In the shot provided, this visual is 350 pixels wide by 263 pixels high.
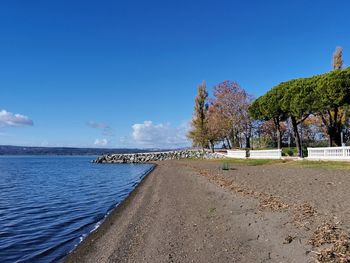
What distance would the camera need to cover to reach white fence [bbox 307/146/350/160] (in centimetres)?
2772

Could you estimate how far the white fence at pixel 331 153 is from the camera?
27.7m

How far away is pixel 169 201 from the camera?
1669 centimetres

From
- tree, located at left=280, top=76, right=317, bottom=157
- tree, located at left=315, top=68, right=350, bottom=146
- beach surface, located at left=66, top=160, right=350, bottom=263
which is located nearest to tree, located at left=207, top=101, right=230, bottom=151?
tree, located at left=280, top=76, right=317, bottom=157

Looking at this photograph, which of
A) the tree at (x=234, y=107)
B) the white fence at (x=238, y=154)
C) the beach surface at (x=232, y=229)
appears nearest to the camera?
the beach surface at (x=232, y=229)

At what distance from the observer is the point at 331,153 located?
2975 cm

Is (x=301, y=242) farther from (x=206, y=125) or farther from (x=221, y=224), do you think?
(x=206, y=125)

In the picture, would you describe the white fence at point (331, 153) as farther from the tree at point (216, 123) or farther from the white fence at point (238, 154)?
the tree at point (216, 123)

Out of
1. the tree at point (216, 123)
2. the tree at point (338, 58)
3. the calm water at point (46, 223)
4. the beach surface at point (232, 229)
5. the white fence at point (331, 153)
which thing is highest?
the tree at point (338, 58)

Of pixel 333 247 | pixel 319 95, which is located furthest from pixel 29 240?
pixel 319 95

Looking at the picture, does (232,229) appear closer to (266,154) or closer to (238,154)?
(266,154)

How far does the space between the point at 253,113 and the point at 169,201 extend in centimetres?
3871

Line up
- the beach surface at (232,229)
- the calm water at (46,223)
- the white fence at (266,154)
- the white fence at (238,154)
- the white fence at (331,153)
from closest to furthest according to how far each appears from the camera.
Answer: the beach surface at (232,229)
the calm water at (46,223)
the white fence at (331,153)
the white fence at (266,154)
the white fence at (238,154)

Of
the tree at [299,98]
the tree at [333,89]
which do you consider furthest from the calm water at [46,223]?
the tree at [299,98]

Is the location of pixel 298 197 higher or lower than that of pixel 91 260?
higher
